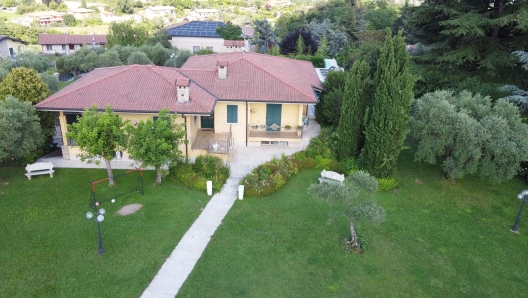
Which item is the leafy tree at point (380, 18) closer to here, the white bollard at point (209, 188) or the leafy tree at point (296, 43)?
the leafy tree at point (296, 43)

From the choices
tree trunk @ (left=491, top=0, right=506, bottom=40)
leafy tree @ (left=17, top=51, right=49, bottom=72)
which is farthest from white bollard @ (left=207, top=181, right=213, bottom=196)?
leafy tree @ (left=17, top=51, right=49, bottom=72)

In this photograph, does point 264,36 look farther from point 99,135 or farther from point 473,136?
point 473,136

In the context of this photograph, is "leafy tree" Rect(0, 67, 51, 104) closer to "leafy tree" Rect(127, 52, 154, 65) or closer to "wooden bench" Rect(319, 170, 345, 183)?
"wooden bench" Rect(319, 170, 345, 183)

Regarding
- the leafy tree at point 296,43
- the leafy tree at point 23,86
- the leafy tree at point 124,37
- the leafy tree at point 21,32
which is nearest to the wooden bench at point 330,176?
the leafy tree at point 23,86

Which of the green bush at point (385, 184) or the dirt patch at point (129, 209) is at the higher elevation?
the green bush at point (385, 184)

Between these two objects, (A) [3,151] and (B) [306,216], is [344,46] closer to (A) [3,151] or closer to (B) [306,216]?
(B) [306,216]

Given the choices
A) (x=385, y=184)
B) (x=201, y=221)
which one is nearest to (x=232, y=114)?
(x=201, y=221)

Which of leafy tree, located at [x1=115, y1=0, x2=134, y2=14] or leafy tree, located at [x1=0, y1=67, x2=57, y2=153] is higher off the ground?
leafy tree, located at [x1=115, y1=0, x2=134, y2=14]
